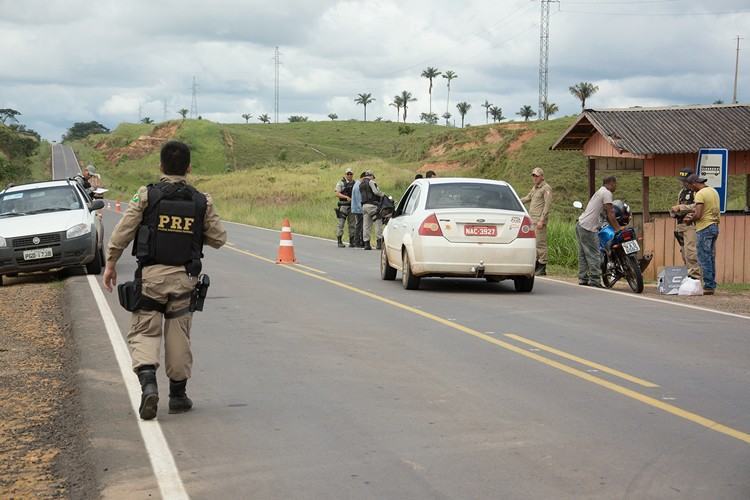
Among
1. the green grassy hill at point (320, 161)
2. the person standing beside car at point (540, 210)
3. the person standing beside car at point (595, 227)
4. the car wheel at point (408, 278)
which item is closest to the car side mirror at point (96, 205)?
the car wheel at point (408, 278)

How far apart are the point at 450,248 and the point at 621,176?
141 feet

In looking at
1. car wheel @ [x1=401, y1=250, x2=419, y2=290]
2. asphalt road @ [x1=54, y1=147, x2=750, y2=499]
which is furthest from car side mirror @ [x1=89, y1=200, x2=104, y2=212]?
car wheel @ [x1=401, y1=250, x2=419, y2=290]

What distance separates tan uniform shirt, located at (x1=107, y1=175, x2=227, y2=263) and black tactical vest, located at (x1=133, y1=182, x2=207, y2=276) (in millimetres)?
42

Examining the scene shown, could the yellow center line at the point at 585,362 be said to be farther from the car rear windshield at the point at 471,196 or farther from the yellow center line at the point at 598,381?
the car rear windshield at the point at 471,196

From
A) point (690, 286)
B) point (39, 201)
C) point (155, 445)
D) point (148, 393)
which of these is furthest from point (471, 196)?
point (155, 445)

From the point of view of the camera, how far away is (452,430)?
6.98 metres

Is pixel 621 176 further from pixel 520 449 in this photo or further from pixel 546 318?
pixel 520 449

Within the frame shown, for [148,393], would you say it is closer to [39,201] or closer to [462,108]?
[39,201]

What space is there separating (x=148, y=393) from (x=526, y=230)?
9.26 metres

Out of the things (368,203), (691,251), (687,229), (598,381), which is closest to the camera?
(598,381)

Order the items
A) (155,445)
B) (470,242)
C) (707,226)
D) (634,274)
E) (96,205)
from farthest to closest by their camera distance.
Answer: (96,205), (634,274), (707,226), (470,242), (155,445)

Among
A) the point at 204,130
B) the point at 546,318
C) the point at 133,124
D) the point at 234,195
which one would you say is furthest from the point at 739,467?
the point at 133,124

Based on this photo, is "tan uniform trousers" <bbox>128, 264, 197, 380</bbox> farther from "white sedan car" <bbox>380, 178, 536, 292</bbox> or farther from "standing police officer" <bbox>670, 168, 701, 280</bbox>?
"standing police officer" <bbox>670, 168, 701, 280</bbox>

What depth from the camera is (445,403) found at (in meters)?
7.86
